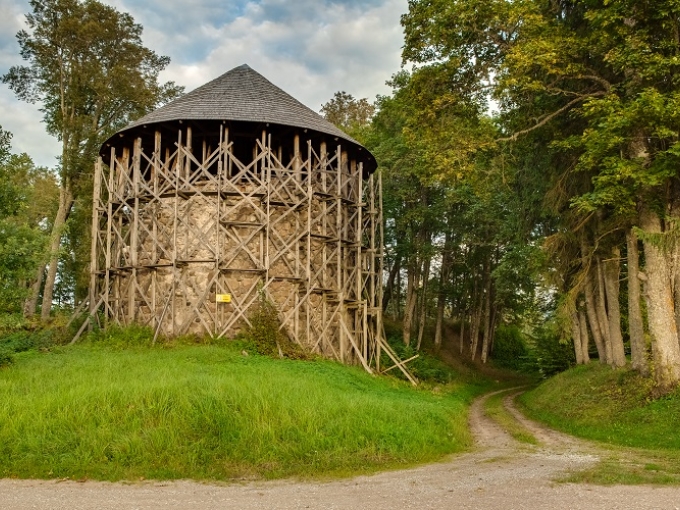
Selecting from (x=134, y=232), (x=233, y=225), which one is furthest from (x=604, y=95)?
(x=134, y=232)

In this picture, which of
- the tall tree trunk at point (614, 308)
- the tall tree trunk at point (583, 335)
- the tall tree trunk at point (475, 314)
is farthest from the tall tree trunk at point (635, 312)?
the tall tree trunk at point (475, 314)

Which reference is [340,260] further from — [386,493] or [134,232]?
[386,493]

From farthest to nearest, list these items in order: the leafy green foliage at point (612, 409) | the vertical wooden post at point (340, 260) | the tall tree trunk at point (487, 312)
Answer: the tall tree trunk at point (487, 312) → the vertical wooden post at point (340, 260) → the leafy green foliage at point (612, 409)

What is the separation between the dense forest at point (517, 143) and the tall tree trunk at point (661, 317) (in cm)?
3

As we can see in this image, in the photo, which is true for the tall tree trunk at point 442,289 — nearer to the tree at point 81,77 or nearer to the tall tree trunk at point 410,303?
the tall tree trunk at point 410,303

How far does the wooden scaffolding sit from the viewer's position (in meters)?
18.6

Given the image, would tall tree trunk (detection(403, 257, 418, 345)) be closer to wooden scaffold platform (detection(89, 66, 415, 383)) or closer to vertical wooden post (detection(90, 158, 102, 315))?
wooden scaffold platform (detection(89, 66, 415, 383))

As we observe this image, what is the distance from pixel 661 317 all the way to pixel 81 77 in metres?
24.0

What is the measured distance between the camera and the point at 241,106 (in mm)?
19484

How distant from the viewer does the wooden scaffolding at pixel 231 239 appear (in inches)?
733

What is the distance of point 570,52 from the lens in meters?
14.7

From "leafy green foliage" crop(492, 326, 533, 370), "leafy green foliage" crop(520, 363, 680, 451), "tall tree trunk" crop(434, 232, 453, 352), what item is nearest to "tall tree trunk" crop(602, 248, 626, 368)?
"leafy green foliage" crop(520, 363, 680, 451)

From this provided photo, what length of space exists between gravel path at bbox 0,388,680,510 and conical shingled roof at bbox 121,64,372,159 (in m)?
13.0

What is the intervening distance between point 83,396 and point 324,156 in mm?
12474
